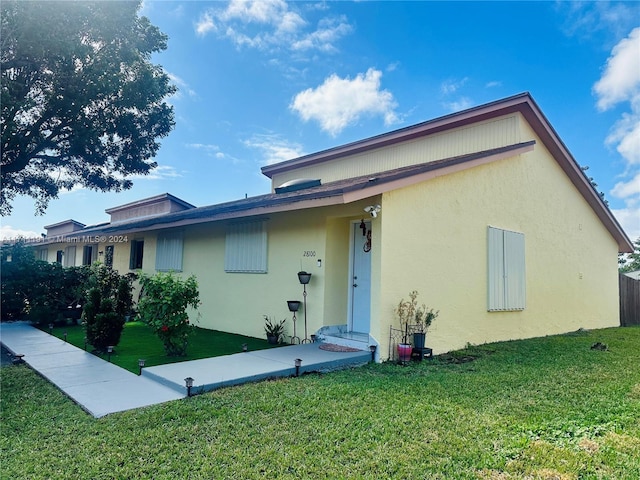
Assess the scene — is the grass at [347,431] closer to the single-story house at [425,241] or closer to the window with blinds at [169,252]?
the single-story house at [425,241]

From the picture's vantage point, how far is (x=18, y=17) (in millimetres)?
8430

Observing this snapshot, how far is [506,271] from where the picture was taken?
31.0ft

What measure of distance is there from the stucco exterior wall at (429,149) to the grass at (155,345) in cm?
659

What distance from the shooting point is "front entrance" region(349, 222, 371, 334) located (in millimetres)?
7980

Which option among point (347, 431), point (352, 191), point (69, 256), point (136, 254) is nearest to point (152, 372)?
point (347, 431)

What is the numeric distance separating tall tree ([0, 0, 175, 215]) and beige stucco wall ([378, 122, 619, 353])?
8418 millimetres

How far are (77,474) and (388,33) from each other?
1269 cm

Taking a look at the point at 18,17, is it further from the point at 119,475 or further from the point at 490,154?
the point at 490,154

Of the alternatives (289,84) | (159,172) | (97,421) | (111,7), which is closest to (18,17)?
(111,7)

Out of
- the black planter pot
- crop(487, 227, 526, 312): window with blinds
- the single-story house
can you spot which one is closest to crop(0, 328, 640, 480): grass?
the black planter pot

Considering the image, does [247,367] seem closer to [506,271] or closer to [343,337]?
[343,337]

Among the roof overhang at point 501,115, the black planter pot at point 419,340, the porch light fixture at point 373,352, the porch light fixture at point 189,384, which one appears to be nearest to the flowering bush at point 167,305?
the porch light fixture at point 189,384

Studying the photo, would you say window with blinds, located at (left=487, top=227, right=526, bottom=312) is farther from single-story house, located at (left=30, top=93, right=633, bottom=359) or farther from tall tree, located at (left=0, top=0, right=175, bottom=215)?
tall tree, located at (left=0, top=0, right=175, bottom=215)

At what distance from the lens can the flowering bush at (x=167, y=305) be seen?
6.80m
